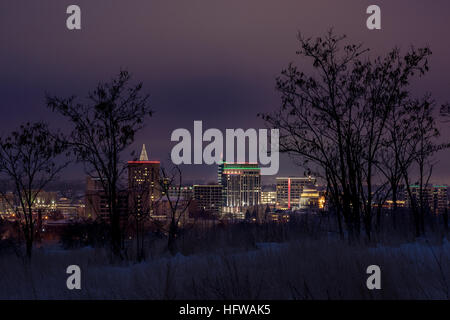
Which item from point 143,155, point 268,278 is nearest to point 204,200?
point 143,155

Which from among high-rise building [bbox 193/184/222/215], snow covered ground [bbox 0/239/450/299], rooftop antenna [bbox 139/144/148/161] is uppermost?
rooftop antenna [bbox 139/144/148/161]

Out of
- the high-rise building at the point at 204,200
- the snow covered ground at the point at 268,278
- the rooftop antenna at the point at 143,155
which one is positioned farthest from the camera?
the high-rise building at the point at 204,200

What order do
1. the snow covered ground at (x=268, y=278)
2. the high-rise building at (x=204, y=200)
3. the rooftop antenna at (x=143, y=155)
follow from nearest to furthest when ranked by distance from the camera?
the snow covered ground at (x=268, y=278) → the rooftop antenna at (x=143, y=155) → the high-rise building at (x=204, y=200)

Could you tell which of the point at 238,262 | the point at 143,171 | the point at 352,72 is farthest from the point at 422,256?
the point at 143,171

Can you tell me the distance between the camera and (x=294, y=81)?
14227mm

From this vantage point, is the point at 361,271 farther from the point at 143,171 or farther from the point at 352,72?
the point at 143,171

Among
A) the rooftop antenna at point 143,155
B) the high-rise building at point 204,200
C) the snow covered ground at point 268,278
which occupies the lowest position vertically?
the snow covered ground at point 268,278

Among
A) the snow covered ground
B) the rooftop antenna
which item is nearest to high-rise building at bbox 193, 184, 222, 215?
the rooftop antenna

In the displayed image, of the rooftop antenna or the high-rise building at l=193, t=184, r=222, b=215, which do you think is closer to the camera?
the rooftop antenna

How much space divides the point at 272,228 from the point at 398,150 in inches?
242

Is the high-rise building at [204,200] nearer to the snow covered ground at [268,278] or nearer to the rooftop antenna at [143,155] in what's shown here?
the rooftop antenna at [143,155]

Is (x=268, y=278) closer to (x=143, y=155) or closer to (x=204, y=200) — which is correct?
(x=143, y=155)

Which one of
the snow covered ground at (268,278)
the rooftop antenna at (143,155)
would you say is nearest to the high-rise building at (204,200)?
the rooftop antenna at (143,155)

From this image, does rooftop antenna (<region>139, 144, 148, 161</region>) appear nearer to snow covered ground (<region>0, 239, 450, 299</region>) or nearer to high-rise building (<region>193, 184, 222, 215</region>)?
high-rise building (<region>193, 184, 222, 215</region>)
